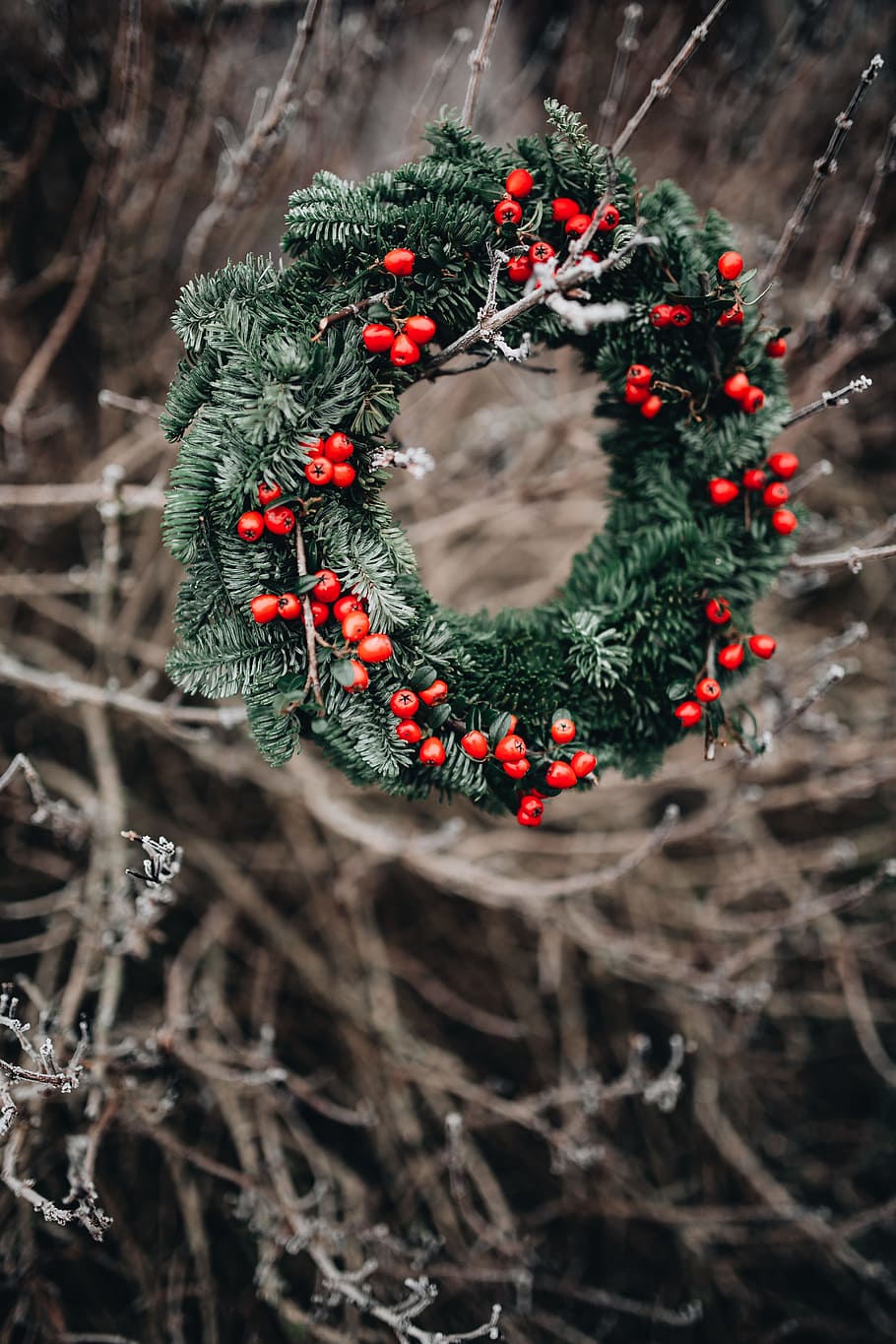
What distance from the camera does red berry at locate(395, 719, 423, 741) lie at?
987 millimetres

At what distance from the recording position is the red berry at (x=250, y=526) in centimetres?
92

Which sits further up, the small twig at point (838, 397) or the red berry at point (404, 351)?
the small twig at point (838, 397)

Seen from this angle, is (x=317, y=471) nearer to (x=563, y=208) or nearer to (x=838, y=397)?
(x=563, y=208)

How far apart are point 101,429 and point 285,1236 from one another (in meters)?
2.37

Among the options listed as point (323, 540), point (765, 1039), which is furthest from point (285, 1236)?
point (765, 1039)

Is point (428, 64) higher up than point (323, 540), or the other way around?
point (428, 64)

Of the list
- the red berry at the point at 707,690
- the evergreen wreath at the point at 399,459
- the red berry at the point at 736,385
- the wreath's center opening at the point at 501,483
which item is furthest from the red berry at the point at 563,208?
the wreath's center opening at the point at 501,483

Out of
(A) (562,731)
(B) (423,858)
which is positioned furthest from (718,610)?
(B) (423,858)

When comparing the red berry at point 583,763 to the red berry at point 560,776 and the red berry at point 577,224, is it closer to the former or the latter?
the red berry at point 560,776

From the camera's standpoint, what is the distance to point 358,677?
0.95 meters

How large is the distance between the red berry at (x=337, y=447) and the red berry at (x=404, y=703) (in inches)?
11.8

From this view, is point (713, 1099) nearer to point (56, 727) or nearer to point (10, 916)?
point (10, 916)

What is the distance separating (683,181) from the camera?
2.51 meters

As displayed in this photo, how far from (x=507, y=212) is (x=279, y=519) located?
483 millimetres
